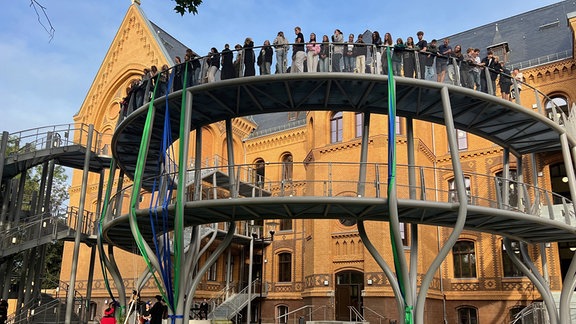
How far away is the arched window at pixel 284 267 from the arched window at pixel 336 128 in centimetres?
839

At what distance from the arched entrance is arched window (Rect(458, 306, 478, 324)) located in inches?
204

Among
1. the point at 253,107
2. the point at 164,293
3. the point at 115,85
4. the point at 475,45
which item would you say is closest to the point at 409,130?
the point at 253,107

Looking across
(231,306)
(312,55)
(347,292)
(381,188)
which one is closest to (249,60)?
(312,55)

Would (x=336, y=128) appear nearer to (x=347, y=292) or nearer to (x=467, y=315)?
(x=347, y=292)

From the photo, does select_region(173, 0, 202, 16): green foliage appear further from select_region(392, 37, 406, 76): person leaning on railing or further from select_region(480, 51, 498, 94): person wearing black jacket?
select_region(480, 51, 498, 94): person wearing black jacket

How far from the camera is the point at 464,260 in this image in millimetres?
26016

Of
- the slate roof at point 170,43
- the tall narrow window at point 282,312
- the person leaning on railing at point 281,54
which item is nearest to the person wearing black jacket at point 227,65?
the person leaning on railing at point 281,54

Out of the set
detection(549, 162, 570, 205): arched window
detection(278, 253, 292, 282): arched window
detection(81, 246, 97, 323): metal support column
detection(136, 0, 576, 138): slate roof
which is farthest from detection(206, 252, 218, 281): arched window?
detection(549, 162, 570, 205): arched window

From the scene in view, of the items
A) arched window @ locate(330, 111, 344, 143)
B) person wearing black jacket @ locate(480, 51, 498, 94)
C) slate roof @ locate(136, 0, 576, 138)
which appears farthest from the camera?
slate roof @ locate(136, 0, 576, 138)

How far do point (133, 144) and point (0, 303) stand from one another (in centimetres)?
643

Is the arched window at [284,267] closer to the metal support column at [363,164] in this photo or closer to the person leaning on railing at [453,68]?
the metal support column at [363,164]

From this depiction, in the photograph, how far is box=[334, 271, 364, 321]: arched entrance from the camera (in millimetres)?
24328

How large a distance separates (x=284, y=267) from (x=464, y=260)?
10593mm

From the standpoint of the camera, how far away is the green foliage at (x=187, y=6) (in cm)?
818
